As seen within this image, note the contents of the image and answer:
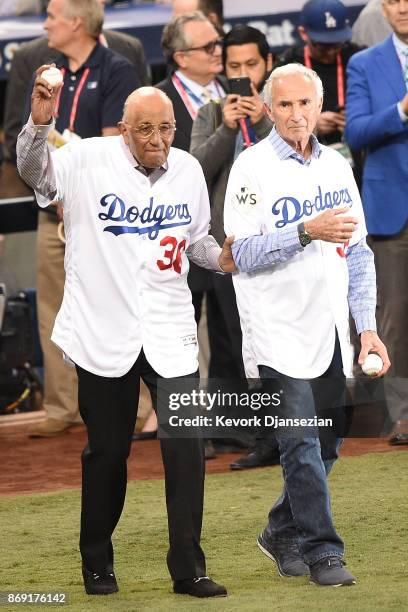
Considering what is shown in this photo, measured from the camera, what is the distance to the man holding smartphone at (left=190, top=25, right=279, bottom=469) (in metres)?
8.07

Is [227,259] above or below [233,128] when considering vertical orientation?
below

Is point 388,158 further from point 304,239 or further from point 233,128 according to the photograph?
point 304,239

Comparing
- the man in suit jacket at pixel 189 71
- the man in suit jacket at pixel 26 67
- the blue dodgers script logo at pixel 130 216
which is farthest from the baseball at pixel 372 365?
the man in suit jacket at pixel 26 67

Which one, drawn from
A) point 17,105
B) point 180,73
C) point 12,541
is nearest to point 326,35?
point 180,73

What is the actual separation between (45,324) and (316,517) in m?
4.63

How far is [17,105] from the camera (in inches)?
408

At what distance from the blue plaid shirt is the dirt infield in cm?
285

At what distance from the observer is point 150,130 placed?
584cm

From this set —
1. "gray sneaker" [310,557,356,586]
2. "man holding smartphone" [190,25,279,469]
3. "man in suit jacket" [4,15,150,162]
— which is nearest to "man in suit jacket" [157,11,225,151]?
"man holding smartphone" [190,25,279,469]

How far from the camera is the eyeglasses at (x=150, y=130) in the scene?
5832 millimetres

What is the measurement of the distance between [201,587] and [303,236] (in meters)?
1.39

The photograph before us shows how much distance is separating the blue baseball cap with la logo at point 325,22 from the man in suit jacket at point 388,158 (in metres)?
0.31

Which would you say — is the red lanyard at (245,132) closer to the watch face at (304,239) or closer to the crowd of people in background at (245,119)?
the crowd of people in background at (245,119)

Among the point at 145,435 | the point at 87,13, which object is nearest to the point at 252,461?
the point at 145,435
